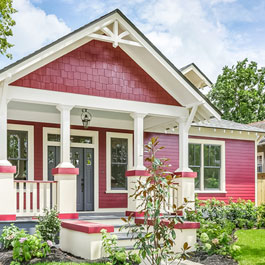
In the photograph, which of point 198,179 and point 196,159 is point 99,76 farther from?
point 198,179

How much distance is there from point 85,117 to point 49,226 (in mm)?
4366

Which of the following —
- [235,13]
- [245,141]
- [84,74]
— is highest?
[235,13]

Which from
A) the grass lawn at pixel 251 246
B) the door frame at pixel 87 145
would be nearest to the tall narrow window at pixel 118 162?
the door frame at pixel 87 145

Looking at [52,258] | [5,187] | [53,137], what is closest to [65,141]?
[5,187]

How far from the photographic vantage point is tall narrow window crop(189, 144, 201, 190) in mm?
15818

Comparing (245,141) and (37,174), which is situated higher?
(245,141)

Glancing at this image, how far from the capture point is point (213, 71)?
5262 centimetres

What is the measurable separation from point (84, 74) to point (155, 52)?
1.93m

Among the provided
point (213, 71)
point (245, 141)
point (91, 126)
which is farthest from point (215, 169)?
point (213, 71)

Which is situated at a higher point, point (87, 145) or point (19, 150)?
point (87, 145)

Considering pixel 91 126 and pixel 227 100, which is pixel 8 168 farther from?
pixel 227 100

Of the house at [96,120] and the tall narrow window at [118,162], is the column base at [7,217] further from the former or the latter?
the tall narrow window at [118,162]

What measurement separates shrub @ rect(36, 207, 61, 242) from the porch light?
12.6ft

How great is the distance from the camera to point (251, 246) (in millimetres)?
9617
